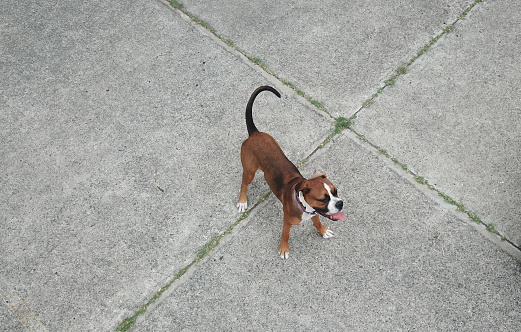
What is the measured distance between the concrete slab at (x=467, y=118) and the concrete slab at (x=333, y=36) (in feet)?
0.76

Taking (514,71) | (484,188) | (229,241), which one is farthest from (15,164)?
(514,71)

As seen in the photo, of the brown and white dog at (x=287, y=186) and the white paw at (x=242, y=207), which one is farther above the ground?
the brown and white dog at (x=287, y=186)

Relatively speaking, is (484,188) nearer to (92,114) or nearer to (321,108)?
(321,108)

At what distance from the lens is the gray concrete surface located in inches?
140

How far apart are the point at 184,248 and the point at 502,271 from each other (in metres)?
2.56

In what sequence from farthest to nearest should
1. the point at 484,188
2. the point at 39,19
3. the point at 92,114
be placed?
the point at 39,19 < the point at 92,114 < the point at 484,188

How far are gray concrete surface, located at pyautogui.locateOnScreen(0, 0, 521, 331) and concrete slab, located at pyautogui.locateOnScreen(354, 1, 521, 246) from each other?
0.02m

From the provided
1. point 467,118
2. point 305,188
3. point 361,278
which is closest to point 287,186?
point 305,188

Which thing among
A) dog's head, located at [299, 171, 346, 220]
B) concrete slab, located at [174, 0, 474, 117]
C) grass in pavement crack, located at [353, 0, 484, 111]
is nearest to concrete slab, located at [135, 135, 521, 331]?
dog's head, located at [299, 171, 346, 220]

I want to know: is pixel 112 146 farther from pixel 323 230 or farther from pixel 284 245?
pixel 323 230

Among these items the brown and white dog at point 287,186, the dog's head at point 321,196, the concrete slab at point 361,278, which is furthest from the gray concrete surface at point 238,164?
the dog's head at point 321,196

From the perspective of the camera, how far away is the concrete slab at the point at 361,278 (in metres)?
3.43

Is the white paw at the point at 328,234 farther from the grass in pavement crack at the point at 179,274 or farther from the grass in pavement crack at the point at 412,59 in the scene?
the grass in pavement crack at the point at 412,59

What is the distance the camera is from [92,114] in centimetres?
473
